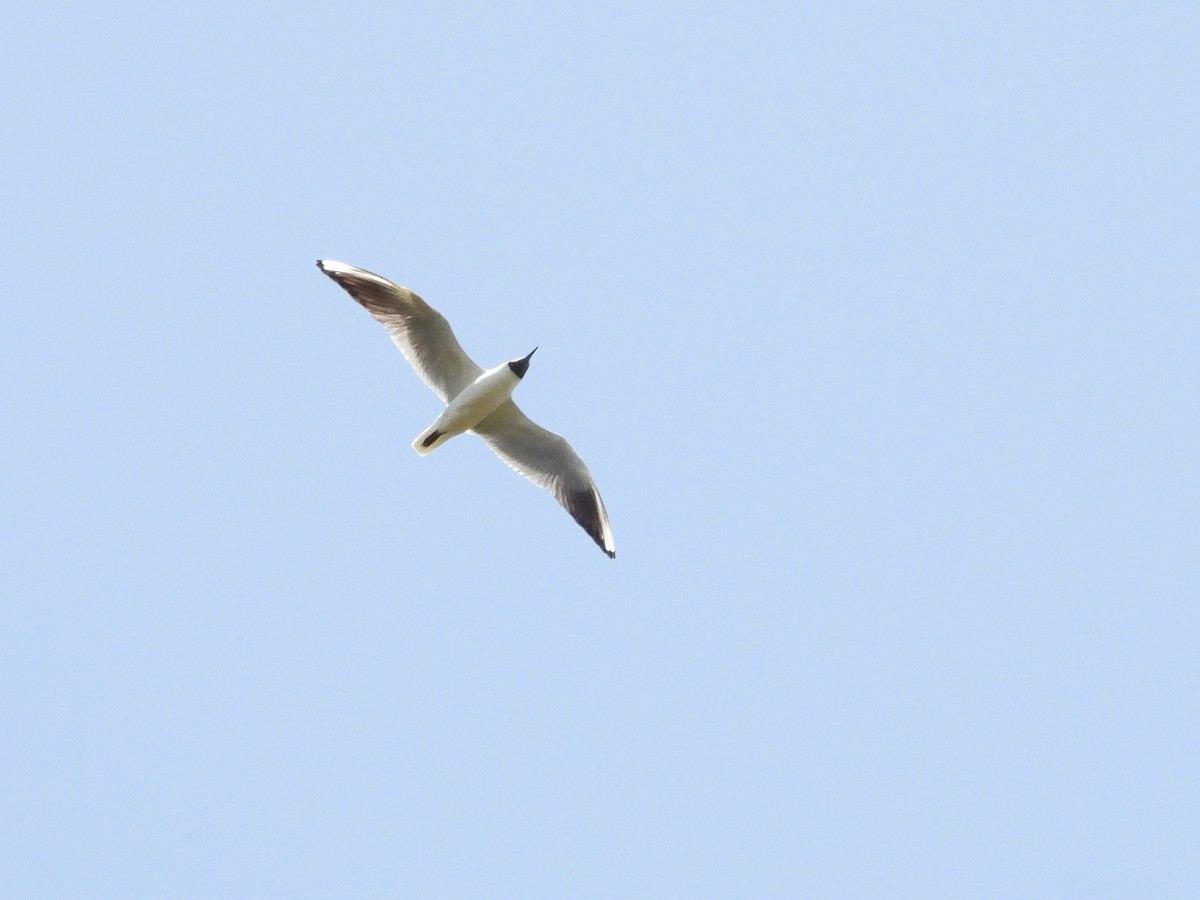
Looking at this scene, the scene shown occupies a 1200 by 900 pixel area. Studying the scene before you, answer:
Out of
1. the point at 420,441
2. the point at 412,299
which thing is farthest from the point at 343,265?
the point at 420,441

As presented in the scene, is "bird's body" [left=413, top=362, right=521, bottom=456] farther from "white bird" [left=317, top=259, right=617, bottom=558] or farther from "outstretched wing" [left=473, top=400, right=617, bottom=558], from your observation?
"outstretched wing" [left=473, top=400, right=617, bottom=558]

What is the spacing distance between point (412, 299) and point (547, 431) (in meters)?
2.17

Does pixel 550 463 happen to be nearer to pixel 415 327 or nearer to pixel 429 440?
pixel 429 440

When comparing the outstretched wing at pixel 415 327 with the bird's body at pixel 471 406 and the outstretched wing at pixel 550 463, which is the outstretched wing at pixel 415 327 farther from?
the outstretched wing at pixel 550 463

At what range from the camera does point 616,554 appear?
16688mm

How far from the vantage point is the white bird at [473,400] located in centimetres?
1616

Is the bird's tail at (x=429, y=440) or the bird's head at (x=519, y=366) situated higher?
the bird's head at (x=519, y=366)

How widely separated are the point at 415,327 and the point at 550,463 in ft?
7.29

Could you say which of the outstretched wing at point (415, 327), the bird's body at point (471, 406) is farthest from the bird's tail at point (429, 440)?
the outstretched wing at point (415, 327)

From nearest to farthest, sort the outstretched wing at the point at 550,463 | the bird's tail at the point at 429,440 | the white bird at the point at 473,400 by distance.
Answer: the white bird at the point at 473,400 → the bird's tail at the point at 429,440 → the outstretched wing at the point at 550,463

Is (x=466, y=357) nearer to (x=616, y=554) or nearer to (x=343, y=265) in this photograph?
(x=343, y=265)

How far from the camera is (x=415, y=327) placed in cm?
1642

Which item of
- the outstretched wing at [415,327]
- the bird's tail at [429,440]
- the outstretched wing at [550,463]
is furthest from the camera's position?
the outstretched wing at [550,463]

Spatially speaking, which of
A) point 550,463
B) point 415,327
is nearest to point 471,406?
point 415,327
